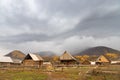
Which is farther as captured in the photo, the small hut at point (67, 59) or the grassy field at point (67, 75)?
the small hut at point (67, 59)

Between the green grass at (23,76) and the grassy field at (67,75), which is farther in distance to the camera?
the grassy field at (67,75)

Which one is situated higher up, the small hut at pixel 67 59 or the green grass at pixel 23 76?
the small hut at pixel 67 59

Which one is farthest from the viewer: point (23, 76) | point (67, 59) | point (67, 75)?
point (67, 59)

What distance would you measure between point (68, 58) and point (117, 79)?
162 ft

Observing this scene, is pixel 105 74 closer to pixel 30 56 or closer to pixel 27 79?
pixel 27 79

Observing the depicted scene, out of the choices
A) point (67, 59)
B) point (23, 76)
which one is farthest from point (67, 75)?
point (67, 59)

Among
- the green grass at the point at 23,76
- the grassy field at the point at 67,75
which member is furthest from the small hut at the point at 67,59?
the green grass at the point at 23,76

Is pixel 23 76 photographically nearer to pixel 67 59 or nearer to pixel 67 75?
pixel 67 75

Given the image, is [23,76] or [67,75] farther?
[67,75]

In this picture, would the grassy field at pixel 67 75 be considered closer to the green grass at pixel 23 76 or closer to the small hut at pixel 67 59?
the green grass at pixel 23 76

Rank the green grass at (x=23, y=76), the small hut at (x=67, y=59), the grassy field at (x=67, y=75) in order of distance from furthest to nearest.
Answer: the small hut at (x=67, y=59), the grassy field at (x=67, y=75), the green grass at (x=23, y=76)

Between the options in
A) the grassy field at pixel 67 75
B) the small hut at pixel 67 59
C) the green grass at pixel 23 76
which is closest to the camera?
the green grass at pixel 23 76

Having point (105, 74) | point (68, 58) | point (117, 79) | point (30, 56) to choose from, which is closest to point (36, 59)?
point (30, 56)

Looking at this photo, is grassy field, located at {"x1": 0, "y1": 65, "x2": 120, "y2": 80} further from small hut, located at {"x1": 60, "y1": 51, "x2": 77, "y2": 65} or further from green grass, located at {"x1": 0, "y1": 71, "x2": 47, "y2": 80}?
small hut, located at {"x1": 60, "y1": 51, "x2": 77, "y2": 65}
